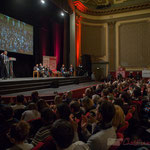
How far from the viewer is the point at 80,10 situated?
1217 cm

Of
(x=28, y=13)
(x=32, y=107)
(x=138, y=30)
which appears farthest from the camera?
(x=138, y=30)

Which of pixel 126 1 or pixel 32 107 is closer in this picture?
pixel 32 107

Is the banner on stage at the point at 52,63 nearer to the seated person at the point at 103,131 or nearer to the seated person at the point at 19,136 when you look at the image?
the seated person at the point at 103,131

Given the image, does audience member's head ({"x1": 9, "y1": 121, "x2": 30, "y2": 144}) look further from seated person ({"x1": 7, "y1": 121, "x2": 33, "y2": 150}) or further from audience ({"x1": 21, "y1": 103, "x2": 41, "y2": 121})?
audience ({"x1": 21, "y1": 103, "x2": 41, "y2": 121})

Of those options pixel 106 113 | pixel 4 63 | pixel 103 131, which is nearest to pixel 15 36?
pixel 4 63

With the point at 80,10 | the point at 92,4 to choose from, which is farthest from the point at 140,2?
the point at 80,10

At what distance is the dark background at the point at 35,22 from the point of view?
7958 mm

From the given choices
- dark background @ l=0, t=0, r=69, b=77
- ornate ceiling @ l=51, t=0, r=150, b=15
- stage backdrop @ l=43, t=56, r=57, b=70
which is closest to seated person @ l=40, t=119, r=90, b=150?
dark background @ l=0, t=0, r=69, b=77

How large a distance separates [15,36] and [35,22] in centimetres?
226

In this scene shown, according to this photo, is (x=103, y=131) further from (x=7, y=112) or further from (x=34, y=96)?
(x=34, y=96)

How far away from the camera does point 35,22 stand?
931cm

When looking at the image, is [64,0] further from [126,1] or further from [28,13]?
[126,1]

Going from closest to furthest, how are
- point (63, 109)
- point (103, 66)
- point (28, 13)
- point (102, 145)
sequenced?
point (102, 145), point (63, 109), point (28, 13), point (103, 66)

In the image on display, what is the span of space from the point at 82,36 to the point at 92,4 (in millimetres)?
2969
